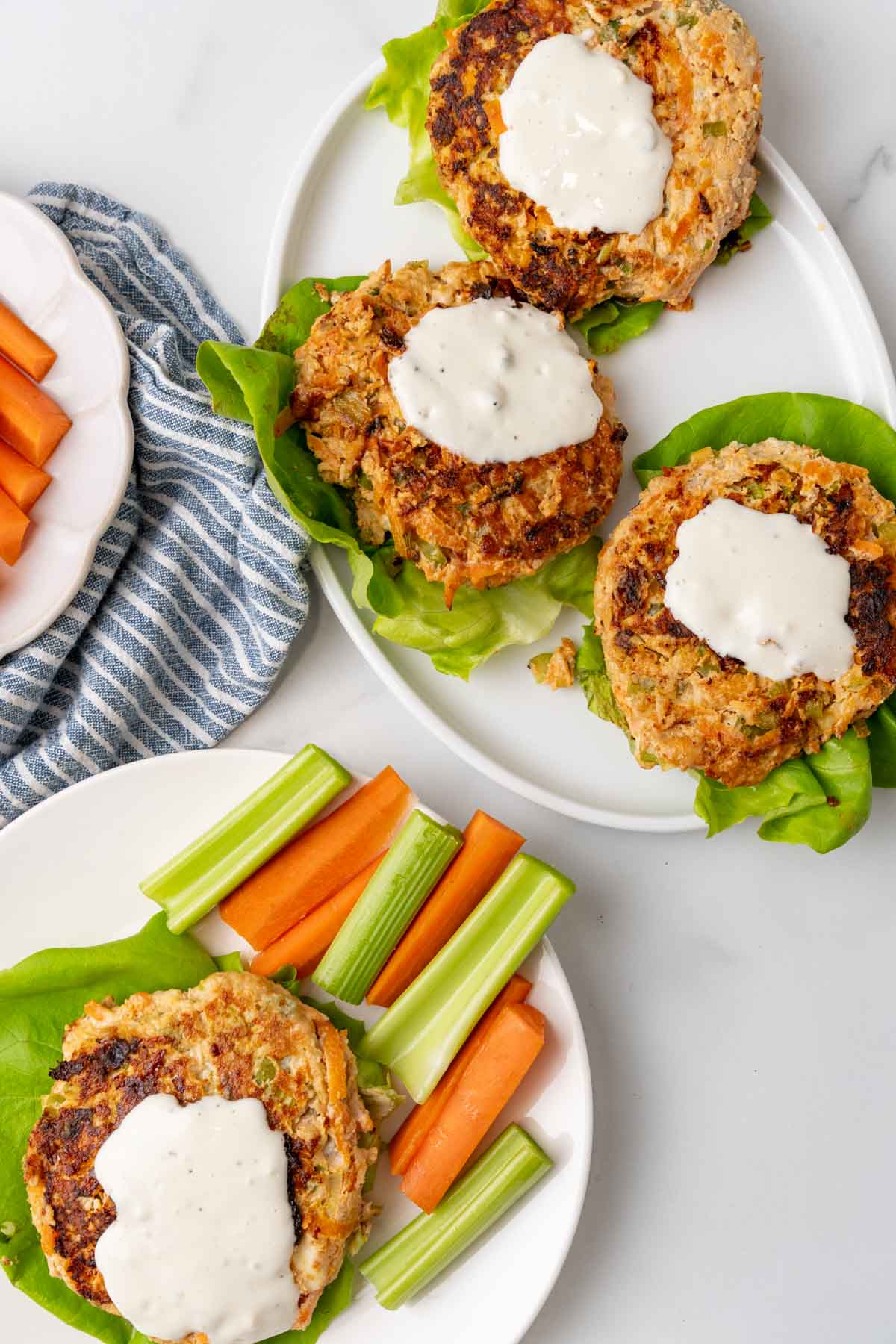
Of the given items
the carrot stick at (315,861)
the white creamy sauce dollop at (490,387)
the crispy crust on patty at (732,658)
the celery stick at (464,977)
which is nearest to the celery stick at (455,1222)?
the celery stick at (464,977)

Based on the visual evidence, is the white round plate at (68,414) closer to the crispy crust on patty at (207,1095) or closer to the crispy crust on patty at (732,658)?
the crispy crust on patty at (207,1095)

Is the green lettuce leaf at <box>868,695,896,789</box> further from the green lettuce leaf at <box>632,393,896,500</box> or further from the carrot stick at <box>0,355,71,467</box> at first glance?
the carrot stick at <box>0,355,71,467</box>

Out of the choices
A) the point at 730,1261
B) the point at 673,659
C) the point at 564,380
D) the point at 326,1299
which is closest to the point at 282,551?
the point at 564,380

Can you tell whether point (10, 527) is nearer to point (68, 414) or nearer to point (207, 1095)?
point (68, 414)

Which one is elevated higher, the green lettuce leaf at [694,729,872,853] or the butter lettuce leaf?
the butter lettuce leaf

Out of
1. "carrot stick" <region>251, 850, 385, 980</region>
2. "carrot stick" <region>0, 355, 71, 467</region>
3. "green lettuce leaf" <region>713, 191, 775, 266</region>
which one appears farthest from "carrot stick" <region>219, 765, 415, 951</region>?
"green lettuce leaf" <region>713, 191, 775, 266</region>
